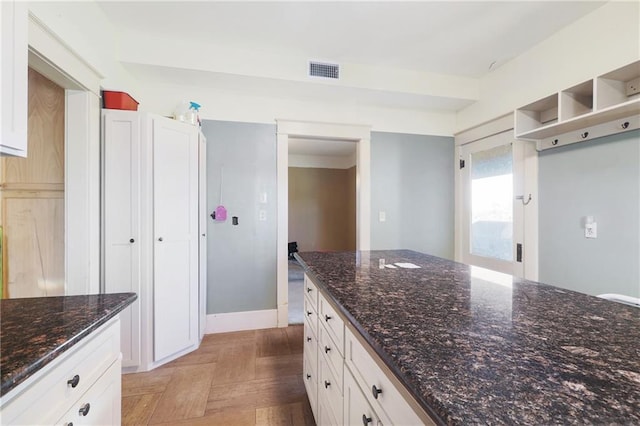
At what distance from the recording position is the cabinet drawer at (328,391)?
3.45 ft

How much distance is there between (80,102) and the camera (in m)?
1.78

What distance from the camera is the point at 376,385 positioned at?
74 centimetres

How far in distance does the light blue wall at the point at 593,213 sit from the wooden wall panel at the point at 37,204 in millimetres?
3692

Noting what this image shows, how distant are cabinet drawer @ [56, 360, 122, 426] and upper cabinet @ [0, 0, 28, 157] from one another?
0.82m

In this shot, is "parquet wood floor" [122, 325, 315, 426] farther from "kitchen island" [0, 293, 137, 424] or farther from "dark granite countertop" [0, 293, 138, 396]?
"dark granite countertop" [0, 293, 138, 396]

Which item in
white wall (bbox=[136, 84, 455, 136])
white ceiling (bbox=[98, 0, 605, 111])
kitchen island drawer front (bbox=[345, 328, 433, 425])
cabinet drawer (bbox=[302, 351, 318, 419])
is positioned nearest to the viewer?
kitchen island drawer front (bbox=[345, 328, 433, 425])

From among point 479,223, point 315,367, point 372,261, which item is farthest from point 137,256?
point 479,223

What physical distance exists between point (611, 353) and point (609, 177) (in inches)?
75.0

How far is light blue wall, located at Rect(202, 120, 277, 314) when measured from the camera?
105 inches

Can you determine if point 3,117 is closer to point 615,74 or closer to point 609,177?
point 615,74

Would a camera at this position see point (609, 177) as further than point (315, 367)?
Yes

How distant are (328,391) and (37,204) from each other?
2.25 metres

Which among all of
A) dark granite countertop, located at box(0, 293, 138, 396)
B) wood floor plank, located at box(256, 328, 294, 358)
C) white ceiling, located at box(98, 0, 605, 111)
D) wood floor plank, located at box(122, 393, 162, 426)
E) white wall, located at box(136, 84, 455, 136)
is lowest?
wood floor plank, located at box(256, 328, 294, 358)

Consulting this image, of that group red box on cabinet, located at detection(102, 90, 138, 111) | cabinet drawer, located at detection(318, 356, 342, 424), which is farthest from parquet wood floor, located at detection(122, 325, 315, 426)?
red box on cabinet, located at detection(102, 90, 138, 111)
